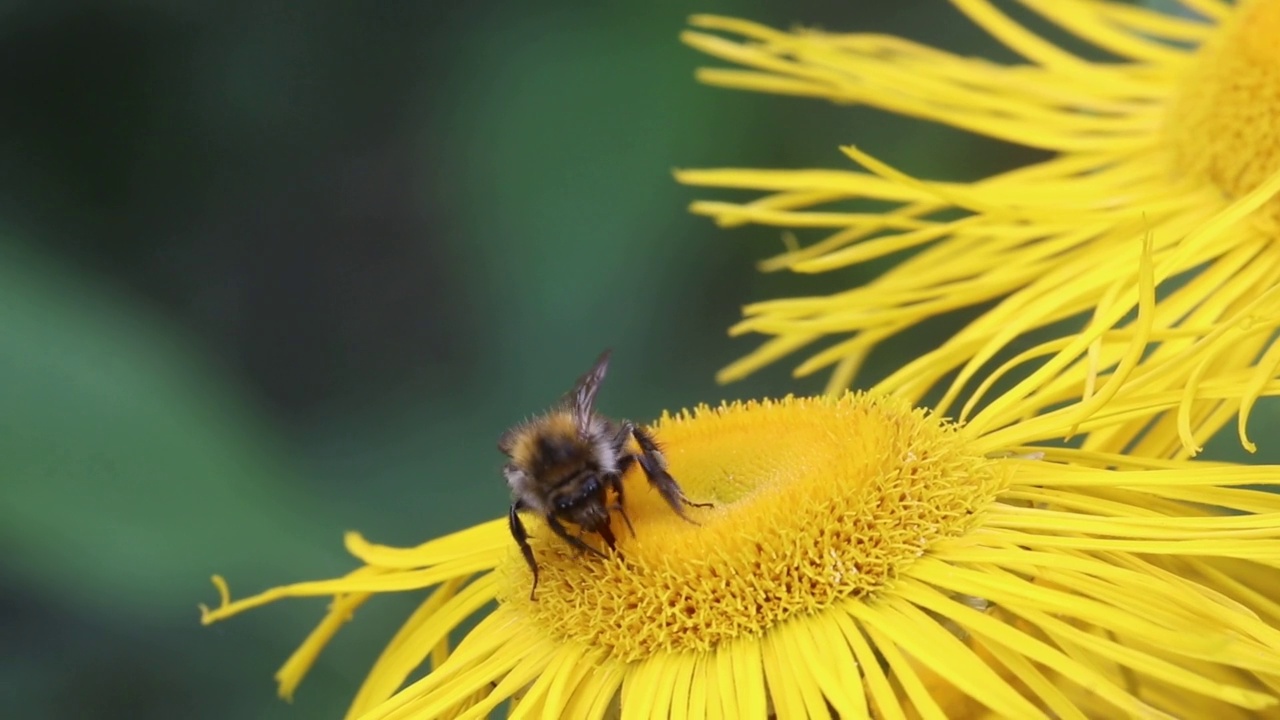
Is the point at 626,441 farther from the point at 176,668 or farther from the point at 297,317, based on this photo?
the point at 297,317

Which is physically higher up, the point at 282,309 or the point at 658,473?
the point at 282,309

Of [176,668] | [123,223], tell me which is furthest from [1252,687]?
[123,223]

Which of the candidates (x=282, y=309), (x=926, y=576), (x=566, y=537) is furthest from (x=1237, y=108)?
(x=282, y=309)

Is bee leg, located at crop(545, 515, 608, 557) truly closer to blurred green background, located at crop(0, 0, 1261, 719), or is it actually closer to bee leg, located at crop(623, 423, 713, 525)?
bee leg, located at crop(623, 423, 713, 525)

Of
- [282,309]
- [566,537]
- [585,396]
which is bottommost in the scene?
[566,537]

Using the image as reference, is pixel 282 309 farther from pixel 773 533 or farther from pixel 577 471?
pixel 773 533

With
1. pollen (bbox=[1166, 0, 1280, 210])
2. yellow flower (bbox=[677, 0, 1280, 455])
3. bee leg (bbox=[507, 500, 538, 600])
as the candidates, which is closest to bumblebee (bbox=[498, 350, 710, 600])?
bee leg (bbox=[507, 500, 538, 600])
